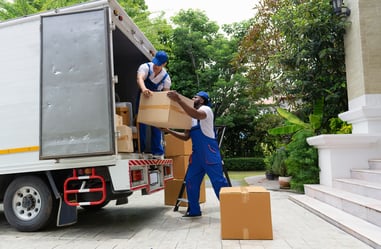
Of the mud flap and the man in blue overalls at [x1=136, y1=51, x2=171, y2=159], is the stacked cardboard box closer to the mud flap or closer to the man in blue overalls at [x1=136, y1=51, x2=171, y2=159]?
the man in blue overalls at [x1=136, y1=51, x2=171, y2=159]

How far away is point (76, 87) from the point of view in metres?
4.48

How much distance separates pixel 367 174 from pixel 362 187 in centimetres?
61

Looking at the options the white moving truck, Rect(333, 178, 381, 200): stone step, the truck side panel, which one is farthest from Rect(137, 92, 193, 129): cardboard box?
Rect(333, 178, 381, 200): stone step

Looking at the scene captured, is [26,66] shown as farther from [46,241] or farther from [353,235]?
[353,235]

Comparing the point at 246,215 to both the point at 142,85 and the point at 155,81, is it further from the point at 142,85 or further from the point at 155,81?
the point at 155,81

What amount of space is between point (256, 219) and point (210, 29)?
1877 cm

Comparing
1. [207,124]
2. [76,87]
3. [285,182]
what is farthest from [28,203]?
[285,182]

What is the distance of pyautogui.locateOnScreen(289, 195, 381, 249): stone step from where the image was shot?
3.68m

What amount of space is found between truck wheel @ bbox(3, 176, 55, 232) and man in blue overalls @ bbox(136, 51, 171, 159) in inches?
62.7

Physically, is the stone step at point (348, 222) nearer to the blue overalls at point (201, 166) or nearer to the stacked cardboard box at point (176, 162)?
the blue overalls at point (201, 166)

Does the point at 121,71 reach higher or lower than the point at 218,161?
higher

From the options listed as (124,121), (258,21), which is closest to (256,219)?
(124,121)

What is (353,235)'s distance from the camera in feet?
13.1

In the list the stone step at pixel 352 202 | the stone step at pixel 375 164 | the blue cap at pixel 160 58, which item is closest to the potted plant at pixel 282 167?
the stone step at pixel 352 202
